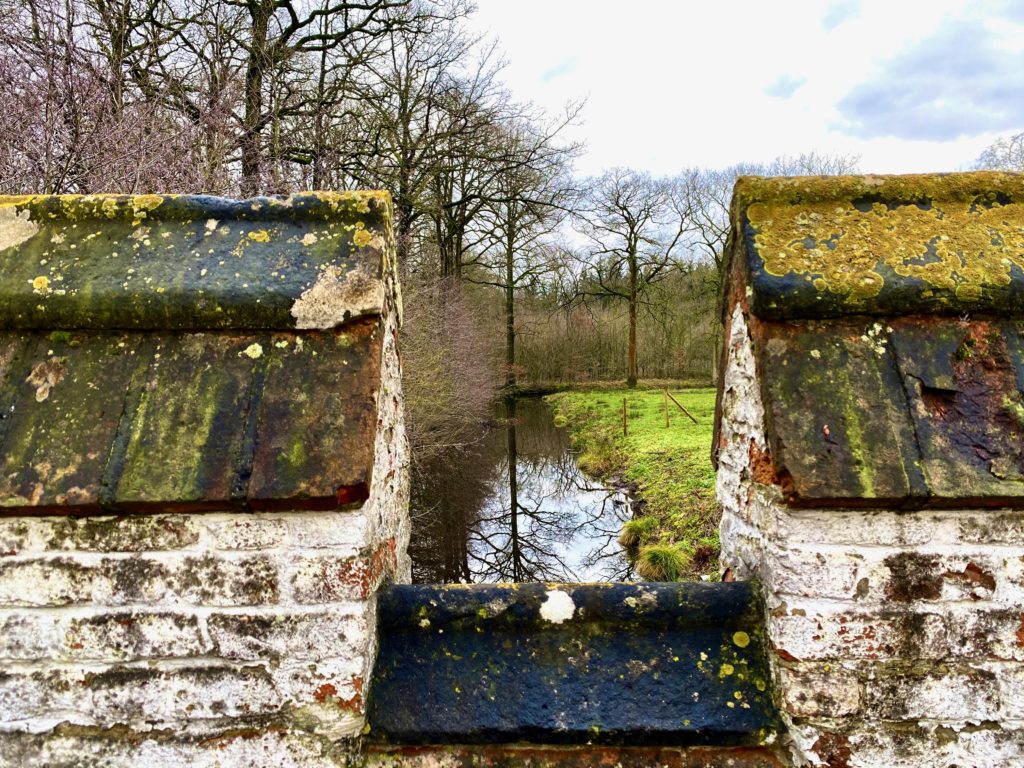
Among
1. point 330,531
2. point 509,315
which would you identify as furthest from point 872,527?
point 509,315

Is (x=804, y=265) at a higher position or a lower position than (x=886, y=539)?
higher

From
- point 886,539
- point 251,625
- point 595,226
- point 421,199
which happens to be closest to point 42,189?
point 251,625

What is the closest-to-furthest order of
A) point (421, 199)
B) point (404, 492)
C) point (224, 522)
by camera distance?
point (224, 522)
point (404, 492)
point (421, 199)

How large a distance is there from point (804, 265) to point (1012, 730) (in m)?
1.16

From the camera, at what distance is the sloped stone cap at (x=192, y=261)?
58.2 inches

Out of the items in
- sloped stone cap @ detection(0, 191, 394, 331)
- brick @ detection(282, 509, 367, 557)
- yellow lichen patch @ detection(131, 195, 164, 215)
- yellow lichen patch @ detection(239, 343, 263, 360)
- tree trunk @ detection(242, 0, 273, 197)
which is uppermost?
tree trunk @ detection(242, 0, 273, 197)

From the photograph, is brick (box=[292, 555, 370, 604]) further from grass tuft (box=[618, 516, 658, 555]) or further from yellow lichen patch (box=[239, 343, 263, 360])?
grass tuft (box=[618, 516, 658, 555])

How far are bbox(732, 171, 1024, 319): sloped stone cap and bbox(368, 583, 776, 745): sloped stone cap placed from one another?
2.50ft

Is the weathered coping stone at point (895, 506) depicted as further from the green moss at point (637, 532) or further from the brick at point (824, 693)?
the green moss at point (637, 532)

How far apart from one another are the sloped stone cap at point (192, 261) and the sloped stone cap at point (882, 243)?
0.97 metres

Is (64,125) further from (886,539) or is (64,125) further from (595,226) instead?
(595,226)

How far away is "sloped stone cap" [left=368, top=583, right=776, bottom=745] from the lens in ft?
4.65

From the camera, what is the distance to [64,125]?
5090 millimetres

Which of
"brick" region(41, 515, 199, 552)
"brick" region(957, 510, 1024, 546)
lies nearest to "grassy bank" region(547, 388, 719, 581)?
"brick" region(957, 510, 1024, 546)
